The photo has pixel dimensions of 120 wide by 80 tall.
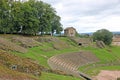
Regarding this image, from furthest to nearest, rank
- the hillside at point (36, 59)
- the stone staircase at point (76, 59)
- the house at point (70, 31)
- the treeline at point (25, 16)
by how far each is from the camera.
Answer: the house at point (70, 31), the treeline at point (25, 16), the stone staircase at point (76, 59), the hillside at point (36, 59)

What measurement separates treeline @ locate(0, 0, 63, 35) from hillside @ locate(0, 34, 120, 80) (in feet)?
17.3

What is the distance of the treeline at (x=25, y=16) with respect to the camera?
72.4 m

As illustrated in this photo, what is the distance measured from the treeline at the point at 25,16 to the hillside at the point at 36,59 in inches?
208

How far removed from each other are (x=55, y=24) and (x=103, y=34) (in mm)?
20977

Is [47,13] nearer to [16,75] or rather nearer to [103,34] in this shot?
[103,34]

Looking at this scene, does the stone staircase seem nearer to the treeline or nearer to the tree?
the treeline

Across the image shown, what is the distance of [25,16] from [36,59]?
34.3 meters

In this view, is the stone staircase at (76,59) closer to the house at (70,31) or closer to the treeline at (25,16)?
the treeline at (25,16)

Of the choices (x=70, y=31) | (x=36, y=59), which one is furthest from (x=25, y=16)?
(x=70, y=31)

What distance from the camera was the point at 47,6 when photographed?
297 feet

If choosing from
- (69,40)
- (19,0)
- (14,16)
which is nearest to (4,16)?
(14,16)

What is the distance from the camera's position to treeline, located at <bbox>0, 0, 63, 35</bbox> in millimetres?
72438

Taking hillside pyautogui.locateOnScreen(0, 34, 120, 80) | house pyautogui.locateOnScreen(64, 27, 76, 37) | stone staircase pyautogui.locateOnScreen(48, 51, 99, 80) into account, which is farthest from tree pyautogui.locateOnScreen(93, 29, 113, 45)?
stone staircase pyautogui.locateOnScreen(48, 51, 99, 80)

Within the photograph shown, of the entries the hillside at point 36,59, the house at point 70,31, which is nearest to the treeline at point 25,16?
the hillside at point 36,59
